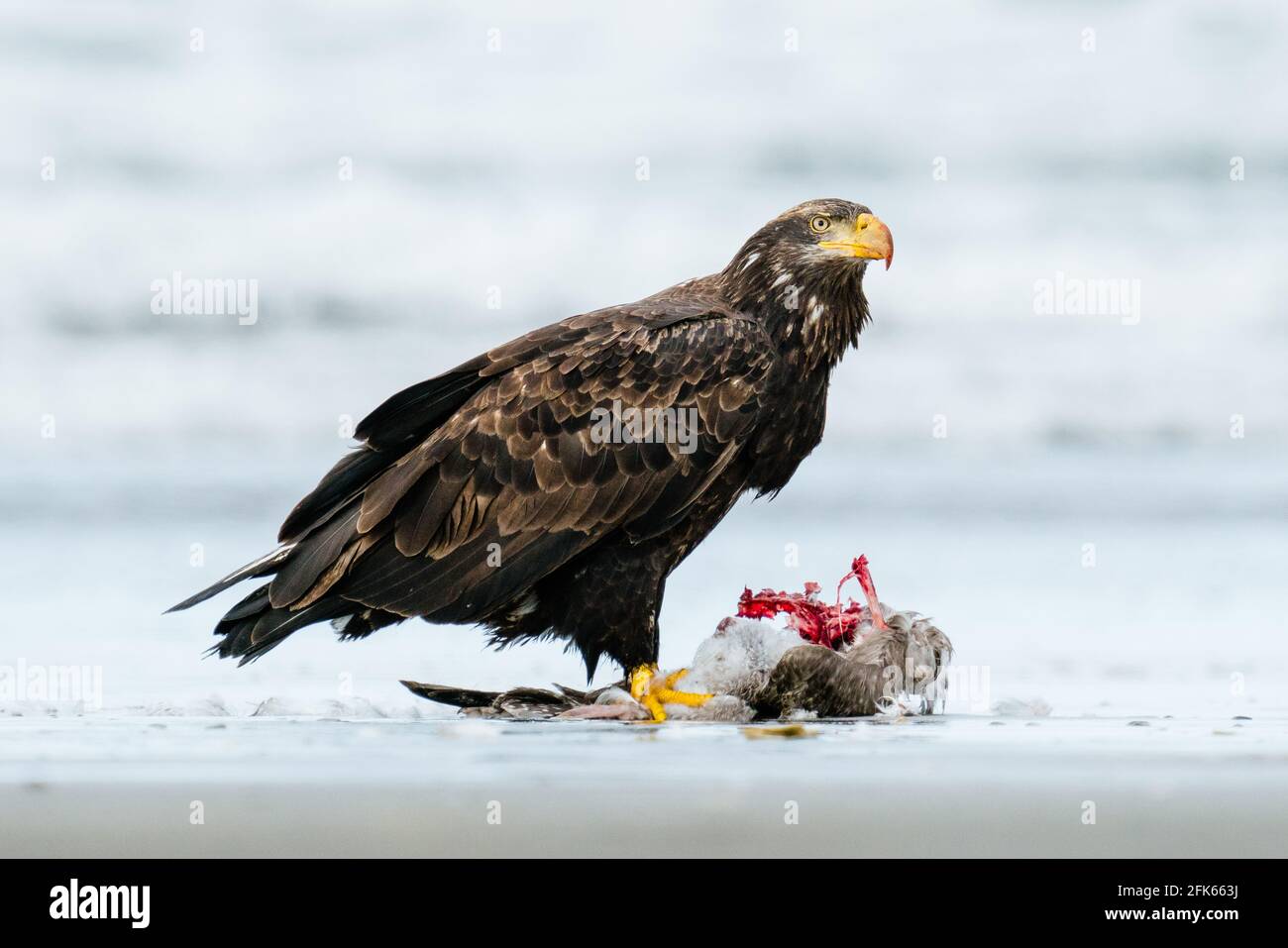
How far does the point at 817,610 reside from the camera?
7.59 m

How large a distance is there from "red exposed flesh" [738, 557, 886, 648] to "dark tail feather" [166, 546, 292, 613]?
2.05 m

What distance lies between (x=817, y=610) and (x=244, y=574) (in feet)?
8.24

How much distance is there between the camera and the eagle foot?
289 inches

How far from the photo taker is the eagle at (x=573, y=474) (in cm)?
749

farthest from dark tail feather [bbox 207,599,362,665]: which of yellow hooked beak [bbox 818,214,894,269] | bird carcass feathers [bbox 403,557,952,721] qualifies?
yellow hooked beak [bbox 818,214,894,269]

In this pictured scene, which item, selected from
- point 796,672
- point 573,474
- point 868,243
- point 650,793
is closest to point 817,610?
point 796,672

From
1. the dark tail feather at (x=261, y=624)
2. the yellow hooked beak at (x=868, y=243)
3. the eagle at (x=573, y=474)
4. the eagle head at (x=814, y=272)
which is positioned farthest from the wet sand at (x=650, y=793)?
the yellow hooked beak at (x=868, y=243)

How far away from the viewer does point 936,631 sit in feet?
24.4

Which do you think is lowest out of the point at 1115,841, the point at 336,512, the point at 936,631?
the point at 1115,841

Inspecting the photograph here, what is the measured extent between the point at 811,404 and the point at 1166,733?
2.17 meters

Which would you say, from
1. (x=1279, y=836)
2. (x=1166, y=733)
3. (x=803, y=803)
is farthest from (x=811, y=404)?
(x=1279, y=836)

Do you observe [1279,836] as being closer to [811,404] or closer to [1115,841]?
[1115,841]

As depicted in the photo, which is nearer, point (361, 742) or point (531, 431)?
point (361, 742)

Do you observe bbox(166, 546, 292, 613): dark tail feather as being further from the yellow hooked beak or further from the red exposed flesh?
the yellow hooked beak
